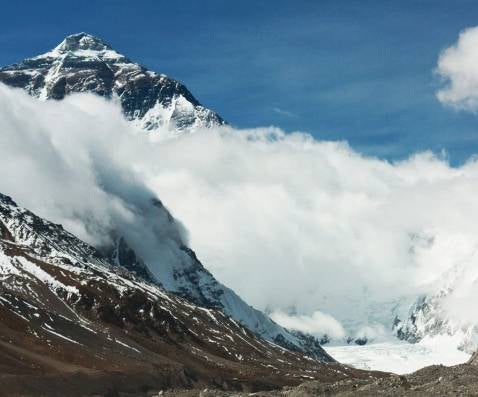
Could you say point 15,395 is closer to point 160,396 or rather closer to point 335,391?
point 160,396

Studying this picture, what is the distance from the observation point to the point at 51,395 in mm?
197750

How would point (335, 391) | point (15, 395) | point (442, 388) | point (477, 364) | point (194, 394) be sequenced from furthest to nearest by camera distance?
point (15, 395) → point (477, 364) → point (194, 394) → point (335, 391) → point (442, 388)

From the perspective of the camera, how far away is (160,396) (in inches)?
6280

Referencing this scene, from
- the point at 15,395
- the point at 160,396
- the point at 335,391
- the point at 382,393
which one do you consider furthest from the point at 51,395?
the point at 382,393

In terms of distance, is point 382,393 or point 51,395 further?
point 51,395

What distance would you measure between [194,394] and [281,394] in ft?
67.2

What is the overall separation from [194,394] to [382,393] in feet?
137

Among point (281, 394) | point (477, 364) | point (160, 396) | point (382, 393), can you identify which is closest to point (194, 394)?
point (160, 396)

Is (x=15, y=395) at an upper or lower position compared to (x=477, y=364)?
lower

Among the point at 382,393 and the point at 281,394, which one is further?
the point at 281,394

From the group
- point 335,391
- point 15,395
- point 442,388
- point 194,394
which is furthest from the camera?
point 15,395

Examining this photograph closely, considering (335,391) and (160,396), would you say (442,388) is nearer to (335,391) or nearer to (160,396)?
(335,391)

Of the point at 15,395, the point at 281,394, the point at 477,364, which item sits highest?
the point at 477,364

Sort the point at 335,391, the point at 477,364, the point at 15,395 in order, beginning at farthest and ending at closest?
the point at 15,395
the point at 477,364
the point at 335,391
